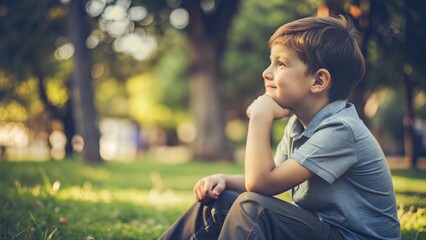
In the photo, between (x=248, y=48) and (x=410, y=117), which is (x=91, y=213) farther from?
(x=248, y=48)

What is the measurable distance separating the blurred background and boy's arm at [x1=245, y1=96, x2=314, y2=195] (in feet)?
4.81

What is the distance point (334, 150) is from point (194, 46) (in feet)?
44.2

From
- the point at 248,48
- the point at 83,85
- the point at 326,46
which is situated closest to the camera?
the point at 326,46

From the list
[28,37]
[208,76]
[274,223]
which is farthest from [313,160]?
[208,76]

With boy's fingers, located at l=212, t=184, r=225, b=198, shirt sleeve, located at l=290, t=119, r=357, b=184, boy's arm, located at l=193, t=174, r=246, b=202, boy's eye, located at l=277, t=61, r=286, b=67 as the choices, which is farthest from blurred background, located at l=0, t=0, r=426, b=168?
shirt sleeve, located at l=290, t=119, r=357, b=184

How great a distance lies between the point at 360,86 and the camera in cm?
611

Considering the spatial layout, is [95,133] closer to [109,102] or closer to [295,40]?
[295,40]

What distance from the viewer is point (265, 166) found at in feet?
7.53

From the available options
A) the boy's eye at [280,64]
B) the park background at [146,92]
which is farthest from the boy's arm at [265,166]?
the park background at [146,92]

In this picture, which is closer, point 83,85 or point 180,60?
point 83,85

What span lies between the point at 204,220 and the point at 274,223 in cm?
63

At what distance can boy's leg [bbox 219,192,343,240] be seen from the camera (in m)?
2.15

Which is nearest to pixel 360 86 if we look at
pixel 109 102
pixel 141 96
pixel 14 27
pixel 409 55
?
pixel 409 55

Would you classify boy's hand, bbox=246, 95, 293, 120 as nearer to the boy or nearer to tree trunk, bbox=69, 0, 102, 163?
the boy
